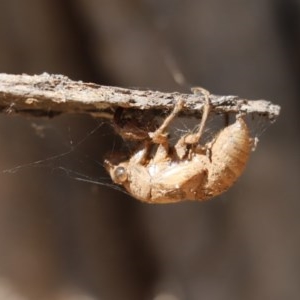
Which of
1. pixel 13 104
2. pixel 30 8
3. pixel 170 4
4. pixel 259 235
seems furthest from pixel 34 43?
pixel 259 235

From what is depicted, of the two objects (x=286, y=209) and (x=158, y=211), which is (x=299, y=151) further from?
(x=158, y=211)

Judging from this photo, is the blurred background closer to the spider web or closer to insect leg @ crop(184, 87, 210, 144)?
the spider web

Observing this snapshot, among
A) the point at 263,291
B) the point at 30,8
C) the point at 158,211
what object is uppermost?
the point at 30,8

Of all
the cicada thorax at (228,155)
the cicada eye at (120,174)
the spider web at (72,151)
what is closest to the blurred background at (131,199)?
the spider web at (72,151)

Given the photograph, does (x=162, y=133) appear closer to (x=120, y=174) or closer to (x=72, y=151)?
(x=120, y=174)

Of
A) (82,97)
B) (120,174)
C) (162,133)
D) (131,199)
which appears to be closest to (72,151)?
(131,199)

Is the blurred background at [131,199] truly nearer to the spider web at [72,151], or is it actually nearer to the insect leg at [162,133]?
the spider web at [72,151]

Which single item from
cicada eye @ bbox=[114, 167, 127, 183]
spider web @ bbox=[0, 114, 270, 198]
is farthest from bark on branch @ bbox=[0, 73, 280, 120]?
spider web @ bbox=[0, 114, 270, 198]
